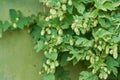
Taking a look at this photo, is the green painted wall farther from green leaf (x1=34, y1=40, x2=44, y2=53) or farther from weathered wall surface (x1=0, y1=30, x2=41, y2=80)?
green leaf (x1=34, y1=40, x2=44, y2=53)

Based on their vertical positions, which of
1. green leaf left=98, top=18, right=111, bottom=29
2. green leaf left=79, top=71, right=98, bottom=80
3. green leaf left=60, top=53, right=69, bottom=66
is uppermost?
green leaf left=98, top=18, right=111, bottom=29

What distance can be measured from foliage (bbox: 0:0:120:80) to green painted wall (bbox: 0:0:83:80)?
0.14m

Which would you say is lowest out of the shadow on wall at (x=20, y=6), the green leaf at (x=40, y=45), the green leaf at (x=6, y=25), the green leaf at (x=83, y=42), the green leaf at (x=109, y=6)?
the green leaf at (x=40, y=45)

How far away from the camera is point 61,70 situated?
290 centimetres

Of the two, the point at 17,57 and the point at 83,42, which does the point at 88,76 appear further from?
the point at 17,57

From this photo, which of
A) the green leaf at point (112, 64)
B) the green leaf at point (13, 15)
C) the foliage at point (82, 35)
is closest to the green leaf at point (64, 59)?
the foliage at point (82, 35)

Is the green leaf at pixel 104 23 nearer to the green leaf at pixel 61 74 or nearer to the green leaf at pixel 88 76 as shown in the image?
the green leaf at pixel 88 76

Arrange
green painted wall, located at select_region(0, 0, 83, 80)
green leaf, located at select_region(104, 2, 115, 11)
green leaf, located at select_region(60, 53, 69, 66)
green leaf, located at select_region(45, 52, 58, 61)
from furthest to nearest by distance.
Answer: green painted wall, located at select_region(0, 0, 83, 80), green leaf, located at select_region(60, 53, 69, 66), green leaf, located at select_region(45, 52, 58, 61), green leaf, located at select_region(104, 2, 115, 11)

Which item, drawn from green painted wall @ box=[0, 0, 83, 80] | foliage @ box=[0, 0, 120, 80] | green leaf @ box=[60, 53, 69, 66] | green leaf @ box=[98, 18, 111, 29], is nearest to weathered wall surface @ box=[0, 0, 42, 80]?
green painted wall @ box=[0, 0, 83, 80]

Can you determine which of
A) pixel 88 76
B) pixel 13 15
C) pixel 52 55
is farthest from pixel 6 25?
pixel 88 76

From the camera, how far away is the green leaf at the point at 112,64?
8.48 ft

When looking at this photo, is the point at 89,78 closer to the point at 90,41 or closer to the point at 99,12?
the point at 90,41

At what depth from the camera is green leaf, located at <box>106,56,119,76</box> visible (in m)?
2.58

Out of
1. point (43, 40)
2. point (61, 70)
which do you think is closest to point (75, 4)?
point (43, 40)
